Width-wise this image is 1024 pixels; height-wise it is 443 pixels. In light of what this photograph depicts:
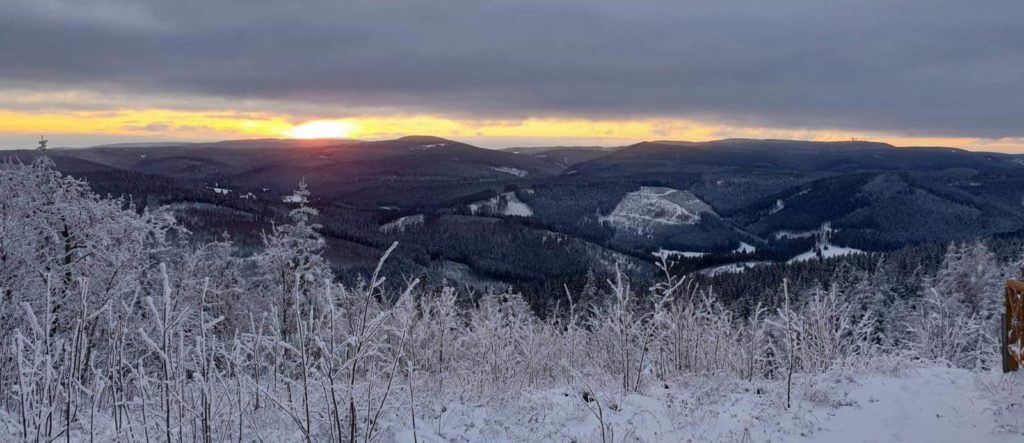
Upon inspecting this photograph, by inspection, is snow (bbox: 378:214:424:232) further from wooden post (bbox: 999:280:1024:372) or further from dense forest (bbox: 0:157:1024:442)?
wooden post (bbox: 999:280:1024:372)

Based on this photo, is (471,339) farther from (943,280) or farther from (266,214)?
(266,214)

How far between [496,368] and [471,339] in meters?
2.02

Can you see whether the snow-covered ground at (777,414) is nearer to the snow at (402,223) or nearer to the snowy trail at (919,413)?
the snowy trail at (919,413)

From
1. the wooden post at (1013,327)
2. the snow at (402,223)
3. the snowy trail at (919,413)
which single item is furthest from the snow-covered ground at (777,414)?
the snow at (402,223)

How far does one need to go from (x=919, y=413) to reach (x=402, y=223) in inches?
7304

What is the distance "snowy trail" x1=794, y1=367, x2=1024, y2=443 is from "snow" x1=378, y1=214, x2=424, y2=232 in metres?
178

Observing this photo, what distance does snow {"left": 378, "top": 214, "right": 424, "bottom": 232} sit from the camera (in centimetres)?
18425

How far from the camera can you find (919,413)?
21.6ft

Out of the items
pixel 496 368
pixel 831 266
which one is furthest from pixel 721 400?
pixel 831 266

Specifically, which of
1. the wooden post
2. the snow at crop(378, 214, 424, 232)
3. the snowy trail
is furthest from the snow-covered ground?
the snow at crop(378, 214, 424, 232)

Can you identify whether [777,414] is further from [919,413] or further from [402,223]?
[402,223]

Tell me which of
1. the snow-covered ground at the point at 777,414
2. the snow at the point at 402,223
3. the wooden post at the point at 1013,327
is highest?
the wooden post at the point at 1013,327

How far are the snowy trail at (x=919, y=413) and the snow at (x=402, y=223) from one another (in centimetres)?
17818

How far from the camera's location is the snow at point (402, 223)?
184 meters
